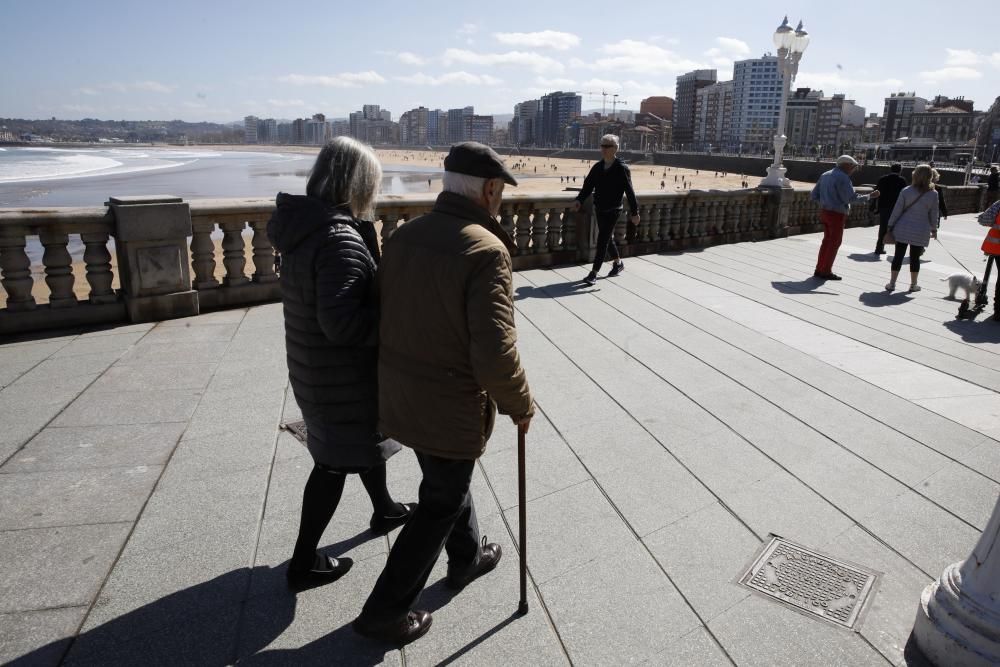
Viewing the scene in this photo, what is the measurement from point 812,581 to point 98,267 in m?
6.15

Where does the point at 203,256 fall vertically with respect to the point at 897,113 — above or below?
below

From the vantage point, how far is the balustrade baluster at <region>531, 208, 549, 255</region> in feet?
29.4

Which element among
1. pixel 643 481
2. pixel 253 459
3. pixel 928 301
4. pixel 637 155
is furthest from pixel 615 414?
pixel 637 155

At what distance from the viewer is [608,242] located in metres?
8.25

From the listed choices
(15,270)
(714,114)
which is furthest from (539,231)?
(714,114)

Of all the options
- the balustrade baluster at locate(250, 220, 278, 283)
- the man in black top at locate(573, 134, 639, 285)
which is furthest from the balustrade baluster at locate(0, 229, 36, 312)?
the man in black top at locate(573, 134, 639, 285)

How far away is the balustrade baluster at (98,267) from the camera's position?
5.91 meters

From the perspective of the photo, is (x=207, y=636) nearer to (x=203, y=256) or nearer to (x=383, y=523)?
(x=383, y=523)

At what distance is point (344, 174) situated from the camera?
2381 mm

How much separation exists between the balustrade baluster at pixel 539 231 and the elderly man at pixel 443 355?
6782mm

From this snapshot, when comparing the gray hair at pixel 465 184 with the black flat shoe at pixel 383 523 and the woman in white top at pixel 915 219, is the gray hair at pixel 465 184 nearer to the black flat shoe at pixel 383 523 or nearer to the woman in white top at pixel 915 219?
the black flat shoe at pixel 383 523

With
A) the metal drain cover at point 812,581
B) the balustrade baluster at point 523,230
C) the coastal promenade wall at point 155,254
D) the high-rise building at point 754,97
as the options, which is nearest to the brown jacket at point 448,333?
the metal drain cover at point 812,581

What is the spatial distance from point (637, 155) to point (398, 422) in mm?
128631

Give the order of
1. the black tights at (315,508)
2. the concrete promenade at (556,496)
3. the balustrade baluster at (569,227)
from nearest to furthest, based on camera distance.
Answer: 1. the concrete promenade at (556,496)
2. the black tights at (315,508)
3. the balustrade baluster at (569,227)
